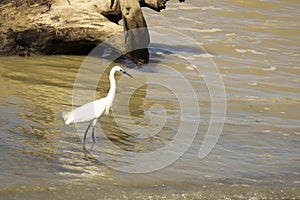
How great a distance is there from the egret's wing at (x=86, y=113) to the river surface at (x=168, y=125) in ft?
0.71

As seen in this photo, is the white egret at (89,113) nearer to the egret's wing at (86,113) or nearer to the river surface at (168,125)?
the egret's wing at (86,113)

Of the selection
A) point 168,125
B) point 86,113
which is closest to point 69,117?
point 86,113

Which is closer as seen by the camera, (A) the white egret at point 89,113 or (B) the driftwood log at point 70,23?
(A) the white egret at point 89,113

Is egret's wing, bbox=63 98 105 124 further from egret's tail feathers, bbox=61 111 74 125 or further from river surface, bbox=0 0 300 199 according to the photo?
river surface, bbox=0 0 300 199

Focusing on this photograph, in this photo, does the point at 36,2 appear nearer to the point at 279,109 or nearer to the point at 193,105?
the point at 193,105

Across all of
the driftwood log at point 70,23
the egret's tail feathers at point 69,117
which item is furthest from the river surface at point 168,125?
the driftwood log at point 70,23

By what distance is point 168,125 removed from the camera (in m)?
7.40

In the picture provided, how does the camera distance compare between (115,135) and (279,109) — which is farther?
(279,109)

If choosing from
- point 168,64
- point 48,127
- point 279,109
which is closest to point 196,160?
point 48,127

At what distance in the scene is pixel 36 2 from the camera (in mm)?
9203

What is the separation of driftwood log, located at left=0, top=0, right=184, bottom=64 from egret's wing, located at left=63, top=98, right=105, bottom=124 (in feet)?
7.85

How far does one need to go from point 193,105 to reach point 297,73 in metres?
2.76

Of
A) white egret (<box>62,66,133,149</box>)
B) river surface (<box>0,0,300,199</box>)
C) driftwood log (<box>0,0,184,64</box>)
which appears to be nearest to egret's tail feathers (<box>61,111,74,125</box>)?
white egret (<box>62,66,133,149</box>)

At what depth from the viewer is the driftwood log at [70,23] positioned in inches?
354
